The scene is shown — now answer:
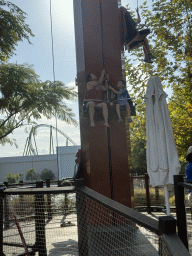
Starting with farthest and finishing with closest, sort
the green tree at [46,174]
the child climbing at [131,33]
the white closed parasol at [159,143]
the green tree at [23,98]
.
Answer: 1. the green tree at [46,174]
2. the green tree at [23,98]
3. the child climbing at [131,33]
4. the white closed parasol at [159,143]

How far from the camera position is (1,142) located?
1486cm

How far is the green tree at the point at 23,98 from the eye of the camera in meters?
13.0

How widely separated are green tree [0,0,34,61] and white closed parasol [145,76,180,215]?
879cm

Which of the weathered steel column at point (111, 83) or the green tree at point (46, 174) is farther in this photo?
the green tree at point (46, 174)

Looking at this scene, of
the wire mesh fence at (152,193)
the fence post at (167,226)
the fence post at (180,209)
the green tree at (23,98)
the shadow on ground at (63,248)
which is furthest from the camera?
the green tree at (23,98)

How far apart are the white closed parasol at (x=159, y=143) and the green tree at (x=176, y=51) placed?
5281mm

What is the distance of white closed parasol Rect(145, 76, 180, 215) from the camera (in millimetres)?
4258

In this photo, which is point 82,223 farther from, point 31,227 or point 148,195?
point 148,195

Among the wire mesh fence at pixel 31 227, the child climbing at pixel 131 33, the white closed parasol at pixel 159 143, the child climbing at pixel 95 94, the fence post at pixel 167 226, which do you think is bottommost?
the wire mesh fence at pixel 31 227

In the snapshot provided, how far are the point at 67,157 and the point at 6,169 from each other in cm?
922

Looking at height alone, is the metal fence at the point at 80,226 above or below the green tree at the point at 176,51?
below

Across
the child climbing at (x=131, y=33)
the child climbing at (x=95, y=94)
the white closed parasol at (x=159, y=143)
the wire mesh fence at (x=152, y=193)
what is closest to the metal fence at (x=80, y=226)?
the white closed parasol at (x=159, y=143)

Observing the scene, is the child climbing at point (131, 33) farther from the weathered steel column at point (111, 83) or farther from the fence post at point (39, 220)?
the fence post at point (39, 220)

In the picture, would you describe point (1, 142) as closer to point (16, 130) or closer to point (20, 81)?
point (16, 130)
